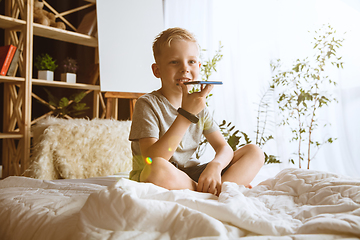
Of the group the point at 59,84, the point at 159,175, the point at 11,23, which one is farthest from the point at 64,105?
the point at 159,175

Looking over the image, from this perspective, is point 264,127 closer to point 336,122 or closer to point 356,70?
point 336,122

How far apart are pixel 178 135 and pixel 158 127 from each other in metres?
0.23

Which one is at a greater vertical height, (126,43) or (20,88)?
(126,43)

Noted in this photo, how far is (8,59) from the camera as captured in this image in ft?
7.47

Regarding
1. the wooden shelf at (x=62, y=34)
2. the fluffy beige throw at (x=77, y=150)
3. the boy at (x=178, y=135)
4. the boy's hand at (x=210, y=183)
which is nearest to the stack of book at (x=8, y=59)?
the wooden shelf at (x=62, y=34)

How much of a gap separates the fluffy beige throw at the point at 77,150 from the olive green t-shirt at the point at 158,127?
738 millimetres

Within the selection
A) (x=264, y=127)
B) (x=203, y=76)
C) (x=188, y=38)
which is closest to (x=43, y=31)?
(x=203, y=76)

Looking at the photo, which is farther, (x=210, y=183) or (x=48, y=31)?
(x=48, y=31)

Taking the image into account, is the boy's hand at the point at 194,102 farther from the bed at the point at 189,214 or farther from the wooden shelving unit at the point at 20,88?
the wooden shelving unit at the point at 20,88

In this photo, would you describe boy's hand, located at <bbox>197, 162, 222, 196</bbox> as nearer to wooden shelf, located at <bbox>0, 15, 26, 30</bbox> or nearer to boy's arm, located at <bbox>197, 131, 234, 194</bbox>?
boy's arm, located at <bbox>197, 131, 234, 194</bbox>

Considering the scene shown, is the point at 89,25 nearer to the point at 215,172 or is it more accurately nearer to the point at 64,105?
the point at 64,105

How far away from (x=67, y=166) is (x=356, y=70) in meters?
2.20

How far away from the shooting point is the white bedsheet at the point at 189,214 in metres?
0.56

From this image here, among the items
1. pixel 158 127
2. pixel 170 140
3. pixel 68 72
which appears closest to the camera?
pixel 170 140
